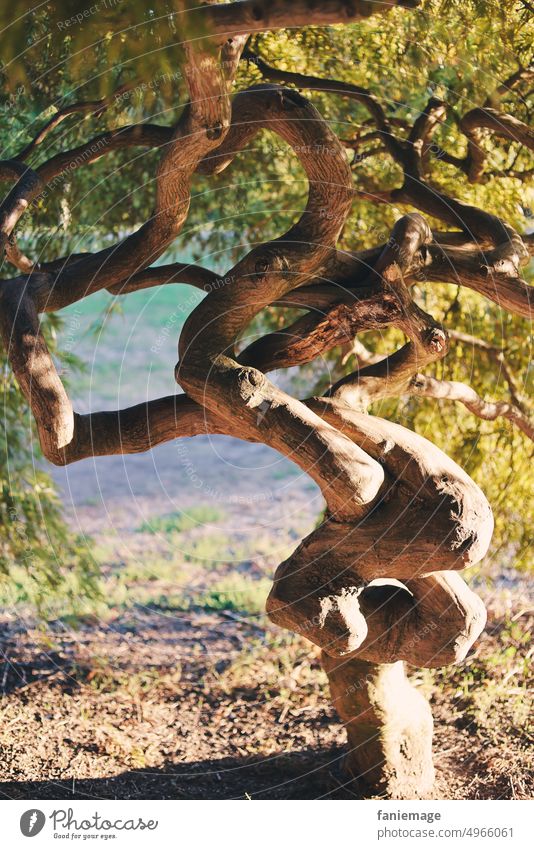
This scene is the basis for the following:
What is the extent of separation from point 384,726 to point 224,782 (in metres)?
1.02

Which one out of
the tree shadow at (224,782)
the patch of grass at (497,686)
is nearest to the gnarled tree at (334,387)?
the tree shadow at (224,782)

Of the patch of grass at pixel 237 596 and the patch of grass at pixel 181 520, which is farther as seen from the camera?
the patch of grass at pixel 181 520

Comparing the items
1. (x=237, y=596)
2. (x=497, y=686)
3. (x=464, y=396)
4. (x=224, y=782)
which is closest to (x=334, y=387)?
(x=464, y=396)

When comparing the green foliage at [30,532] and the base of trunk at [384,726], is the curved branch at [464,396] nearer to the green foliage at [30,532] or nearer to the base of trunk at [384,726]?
the base of trunk at [384,726]

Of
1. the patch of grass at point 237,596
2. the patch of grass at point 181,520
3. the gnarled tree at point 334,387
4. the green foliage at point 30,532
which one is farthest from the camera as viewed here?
the patch of grass at point 181,520

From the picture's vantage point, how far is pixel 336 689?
4590 mm

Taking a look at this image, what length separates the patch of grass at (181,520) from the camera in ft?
35.5

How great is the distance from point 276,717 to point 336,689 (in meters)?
1.41

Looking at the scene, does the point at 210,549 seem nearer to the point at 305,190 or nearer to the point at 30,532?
the point at 30,532

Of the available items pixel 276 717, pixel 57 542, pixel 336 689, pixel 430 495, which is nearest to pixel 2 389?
pixel 57 542

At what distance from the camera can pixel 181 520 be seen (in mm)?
11188

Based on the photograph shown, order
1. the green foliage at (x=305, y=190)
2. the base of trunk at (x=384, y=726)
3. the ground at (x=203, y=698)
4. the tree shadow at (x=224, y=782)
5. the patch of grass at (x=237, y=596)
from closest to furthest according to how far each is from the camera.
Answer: the base of trunk at (x=384, y=726), the tree shadow at (x=224, y=782), the ground at (x=203, y=698), the green foliage at (x=305, y=190), the patch of grass at (x=237, y=596)

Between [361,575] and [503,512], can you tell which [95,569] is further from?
[361,575]

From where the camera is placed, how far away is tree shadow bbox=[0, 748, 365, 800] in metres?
4.67
